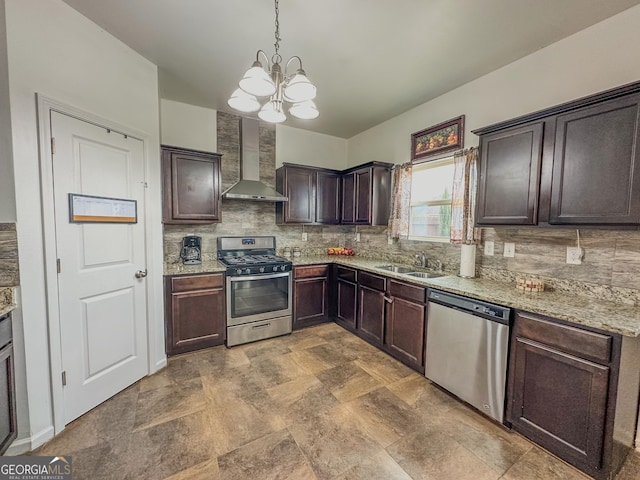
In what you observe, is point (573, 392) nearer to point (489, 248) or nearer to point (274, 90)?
point (489, 248)

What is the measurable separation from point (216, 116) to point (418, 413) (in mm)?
3959

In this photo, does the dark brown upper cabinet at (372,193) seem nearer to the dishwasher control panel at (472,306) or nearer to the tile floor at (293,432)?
the dishwasher control panel at (472,306)

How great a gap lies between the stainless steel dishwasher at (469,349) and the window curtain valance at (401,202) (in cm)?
123

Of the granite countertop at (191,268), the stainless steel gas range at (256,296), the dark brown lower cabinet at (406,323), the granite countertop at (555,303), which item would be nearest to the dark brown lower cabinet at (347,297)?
the dark brown lower cabinet at (406,323)

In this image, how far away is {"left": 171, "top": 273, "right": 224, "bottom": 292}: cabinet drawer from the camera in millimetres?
2714

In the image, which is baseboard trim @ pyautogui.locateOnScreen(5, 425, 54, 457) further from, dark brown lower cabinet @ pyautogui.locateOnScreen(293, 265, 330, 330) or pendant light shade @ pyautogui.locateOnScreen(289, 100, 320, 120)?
pendant light shade @ pyautogui.locateOnScreen(289, 100, 320, 120)

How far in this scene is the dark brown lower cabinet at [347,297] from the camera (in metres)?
3.34

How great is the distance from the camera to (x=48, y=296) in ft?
5.57

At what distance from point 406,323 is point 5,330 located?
2876mm

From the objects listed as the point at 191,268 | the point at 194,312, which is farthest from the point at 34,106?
the point at 194,312

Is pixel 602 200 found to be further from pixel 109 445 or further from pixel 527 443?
pixel 109 445

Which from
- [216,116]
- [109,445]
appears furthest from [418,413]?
[216,116]

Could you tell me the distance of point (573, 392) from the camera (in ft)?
4.96

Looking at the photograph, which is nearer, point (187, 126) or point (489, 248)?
point (489, 248)
